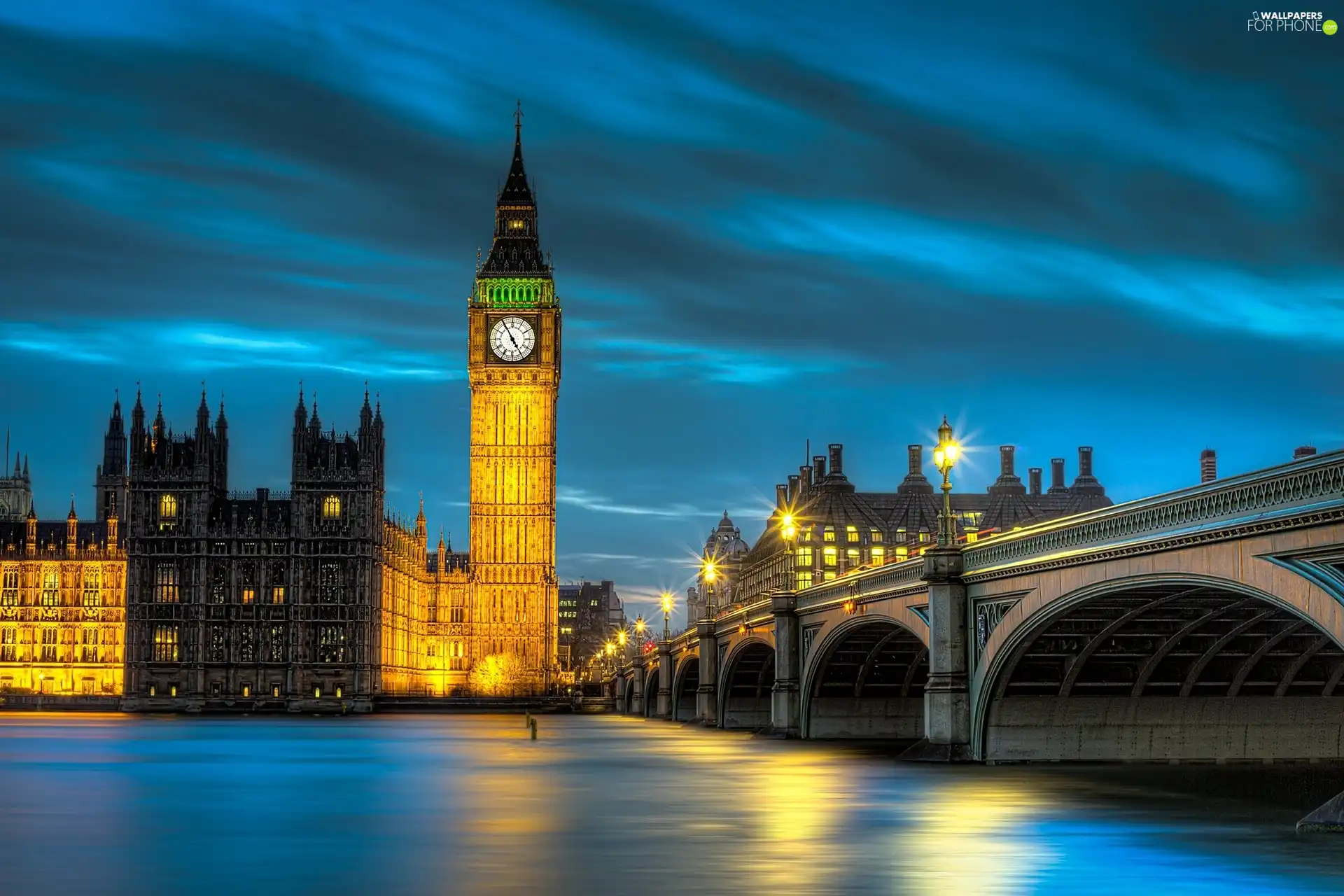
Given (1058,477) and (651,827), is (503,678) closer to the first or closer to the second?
(1058,477)

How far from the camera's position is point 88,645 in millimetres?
188250

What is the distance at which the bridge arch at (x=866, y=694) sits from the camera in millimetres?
73688

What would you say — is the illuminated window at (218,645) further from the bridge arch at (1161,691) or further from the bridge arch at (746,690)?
the bridge arch at (1161,691)

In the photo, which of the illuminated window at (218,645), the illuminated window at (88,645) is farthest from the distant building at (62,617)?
the illuminated window at (218,645)

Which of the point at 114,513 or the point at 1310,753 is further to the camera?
the point at 114,513

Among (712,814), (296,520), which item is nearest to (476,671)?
(296,520)

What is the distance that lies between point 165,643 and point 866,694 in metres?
116

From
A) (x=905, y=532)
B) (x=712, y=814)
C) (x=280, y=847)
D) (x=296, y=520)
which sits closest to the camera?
(x=280, y=847)

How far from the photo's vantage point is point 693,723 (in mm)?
111438

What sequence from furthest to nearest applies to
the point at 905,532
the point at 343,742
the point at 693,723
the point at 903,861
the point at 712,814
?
1. the point at 905,532
2. the point at 693,723
3. the point at 343,742
4. the point at 712,814
5. the point at 903,861

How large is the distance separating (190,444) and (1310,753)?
481ft

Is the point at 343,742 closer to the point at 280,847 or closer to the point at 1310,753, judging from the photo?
the point at 1310,753

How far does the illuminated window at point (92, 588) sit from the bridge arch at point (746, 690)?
106099 millimetres

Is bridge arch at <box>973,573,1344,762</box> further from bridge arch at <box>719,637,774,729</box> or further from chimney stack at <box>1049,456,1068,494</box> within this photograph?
chimney stack at <box>1049,456,1068,494</box>
